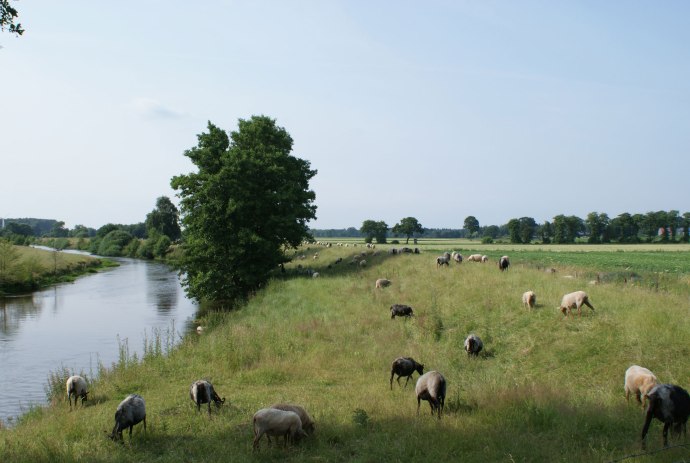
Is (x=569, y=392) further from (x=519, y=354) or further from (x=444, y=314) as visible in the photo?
(x=444, y=314)

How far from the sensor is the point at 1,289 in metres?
49.6

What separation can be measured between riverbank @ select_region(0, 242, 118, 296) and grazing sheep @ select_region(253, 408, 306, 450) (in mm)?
53069

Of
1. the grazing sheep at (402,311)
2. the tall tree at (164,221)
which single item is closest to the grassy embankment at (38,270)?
the tall tree at (164,221)

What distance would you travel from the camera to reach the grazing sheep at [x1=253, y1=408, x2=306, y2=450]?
853 cm

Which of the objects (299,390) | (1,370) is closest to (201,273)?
(1,370)

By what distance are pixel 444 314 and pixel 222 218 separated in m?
21.8

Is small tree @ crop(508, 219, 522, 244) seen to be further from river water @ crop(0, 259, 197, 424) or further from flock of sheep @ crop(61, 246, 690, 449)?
flock of sheep @ crop(61, 246, 690, 449)

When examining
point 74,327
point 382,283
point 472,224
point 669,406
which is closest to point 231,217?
point 74,327

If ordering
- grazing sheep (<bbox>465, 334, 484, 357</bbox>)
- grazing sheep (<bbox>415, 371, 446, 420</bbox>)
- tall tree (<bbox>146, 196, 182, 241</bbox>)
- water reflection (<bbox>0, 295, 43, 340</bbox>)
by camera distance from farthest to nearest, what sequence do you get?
tall tree (<bbox>146, 196, 182, 241</bbox>)
water reflection (<bbox>0, 295, 43, 340</bbox>)
grazing sheep (<bbox>465, 334, 484, 357</bbox>)
grazing sheep (<bbox>415, 371, 446, 420</bbox>)

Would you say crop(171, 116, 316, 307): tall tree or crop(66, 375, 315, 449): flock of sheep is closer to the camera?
crop(66, 375, 315, 449): flock of sheep

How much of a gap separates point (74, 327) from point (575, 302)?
3098cm

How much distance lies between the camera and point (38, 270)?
2365 inches

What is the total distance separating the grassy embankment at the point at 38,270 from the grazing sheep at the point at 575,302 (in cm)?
5514

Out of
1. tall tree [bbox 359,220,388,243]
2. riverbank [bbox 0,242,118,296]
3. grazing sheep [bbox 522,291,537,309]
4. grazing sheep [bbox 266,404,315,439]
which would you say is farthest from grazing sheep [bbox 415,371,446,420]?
tall tree [bbox 359,220,388,243]
